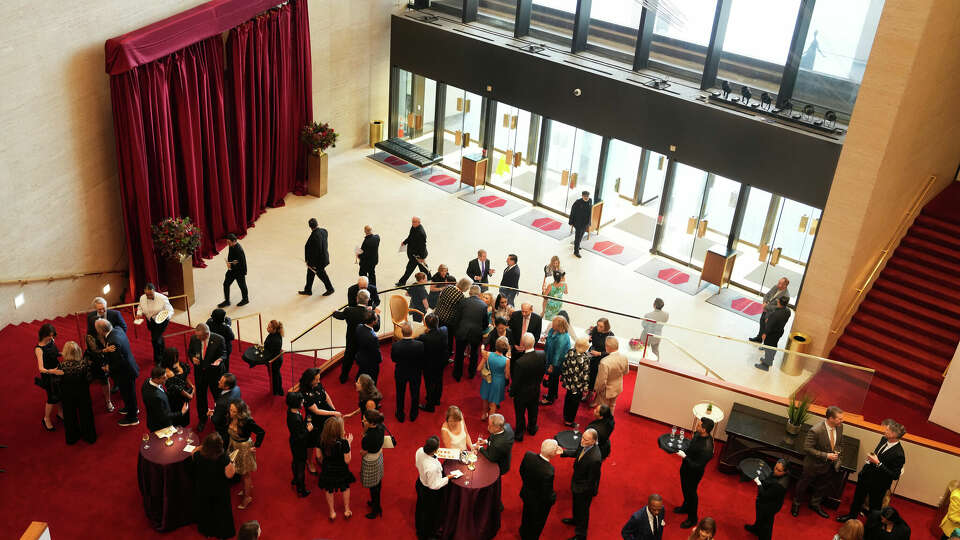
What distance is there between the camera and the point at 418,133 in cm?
2106

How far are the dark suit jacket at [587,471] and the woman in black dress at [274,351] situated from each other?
4080 millimetres

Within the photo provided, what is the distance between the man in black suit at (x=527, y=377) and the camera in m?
9.45

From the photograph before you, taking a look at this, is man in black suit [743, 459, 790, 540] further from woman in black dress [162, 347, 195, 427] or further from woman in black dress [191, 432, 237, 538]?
woman in black dress [162, 347, 195, 427]

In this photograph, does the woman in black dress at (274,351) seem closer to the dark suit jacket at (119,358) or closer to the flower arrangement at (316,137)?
the dark suit jacket at (119,358)

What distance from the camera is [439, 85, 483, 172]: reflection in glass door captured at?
19688 millimetres

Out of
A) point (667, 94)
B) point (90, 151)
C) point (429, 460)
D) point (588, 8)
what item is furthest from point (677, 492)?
point (588, 8)

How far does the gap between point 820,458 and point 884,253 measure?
237 inches

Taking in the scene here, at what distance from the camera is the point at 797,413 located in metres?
9.85

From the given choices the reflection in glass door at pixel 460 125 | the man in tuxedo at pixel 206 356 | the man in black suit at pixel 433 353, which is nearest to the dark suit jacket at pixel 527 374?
the man in black suit at pixel 433 353

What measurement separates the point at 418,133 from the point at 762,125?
9.33m

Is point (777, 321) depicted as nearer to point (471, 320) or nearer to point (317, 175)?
point (471, 320)

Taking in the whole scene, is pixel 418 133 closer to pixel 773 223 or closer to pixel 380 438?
pixel 773 223

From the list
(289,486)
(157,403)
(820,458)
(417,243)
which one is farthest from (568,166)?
(157,403)

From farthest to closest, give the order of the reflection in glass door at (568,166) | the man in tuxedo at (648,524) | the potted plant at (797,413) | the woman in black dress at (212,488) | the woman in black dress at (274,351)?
the reflection in glass door at (568,166), the woman in black dress at (274,351), the potted plant at (797,413), the woman in black dress at (212,488), the man in tuxedo at (648,524)
